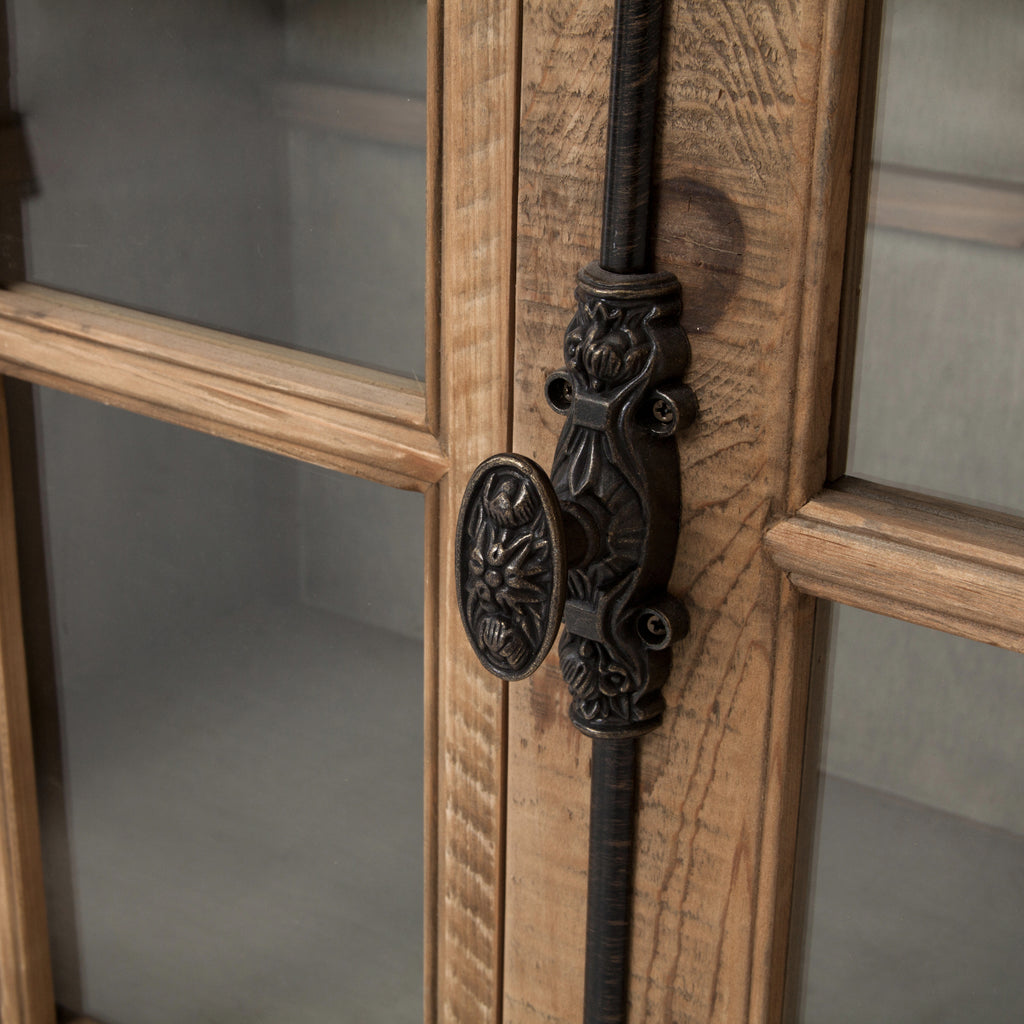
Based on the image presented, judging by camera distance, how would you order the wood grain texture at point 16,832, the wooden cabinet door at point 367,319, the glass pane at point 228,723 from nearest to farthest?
1. the wooden cabinet door at point 367,319
2. the glass pane at point 228,723
3. the wood grain texture at point 16,832

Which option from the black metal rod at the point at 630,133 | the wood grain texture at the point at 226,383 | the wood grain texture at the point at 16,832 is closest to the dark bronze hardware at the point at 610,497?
the black metal rod at the point at 630,133

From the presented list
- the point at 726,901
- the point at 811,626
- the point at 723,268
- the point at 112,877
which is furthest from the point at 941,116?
the point at 112,877

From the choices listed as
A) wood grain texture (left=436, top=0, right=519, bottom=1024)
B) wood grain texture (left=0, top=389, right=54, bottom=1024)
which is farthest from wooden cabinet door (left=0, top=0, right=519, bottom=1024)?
wood grain texture (left=0, top=389, right=54, bottom=1024)

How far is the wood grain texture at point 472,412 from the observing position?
0.55 m

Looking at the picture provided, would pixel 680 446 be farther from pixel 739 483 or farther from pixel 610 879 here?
pixel 610 879

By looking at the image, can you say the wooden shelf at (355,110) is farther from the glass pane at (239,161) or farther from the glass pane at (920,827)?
the glass pane at (920,827)

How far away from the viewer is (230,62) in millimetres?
673

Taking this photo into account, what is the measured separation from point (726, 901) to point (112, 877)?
1.60 ft

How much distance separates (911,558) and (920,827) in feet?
0.42

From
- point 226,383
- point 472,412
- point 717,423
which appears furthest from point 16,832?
point 717,423

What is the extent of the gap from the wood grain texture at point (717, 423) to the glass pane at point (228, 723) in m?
0.13

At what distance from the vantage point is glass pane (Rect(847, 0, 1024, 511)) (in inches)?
18.1

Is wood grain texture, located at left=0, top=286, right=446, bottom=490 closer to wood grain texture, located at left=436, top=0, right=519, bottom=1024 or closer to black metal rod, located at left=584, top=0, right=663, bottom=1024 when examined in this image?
wood grain texture, located at left=436, top=0, right=519, bottom=1024

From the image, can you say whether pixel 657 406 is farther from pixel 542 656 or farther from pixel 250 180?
pixel 250 180
